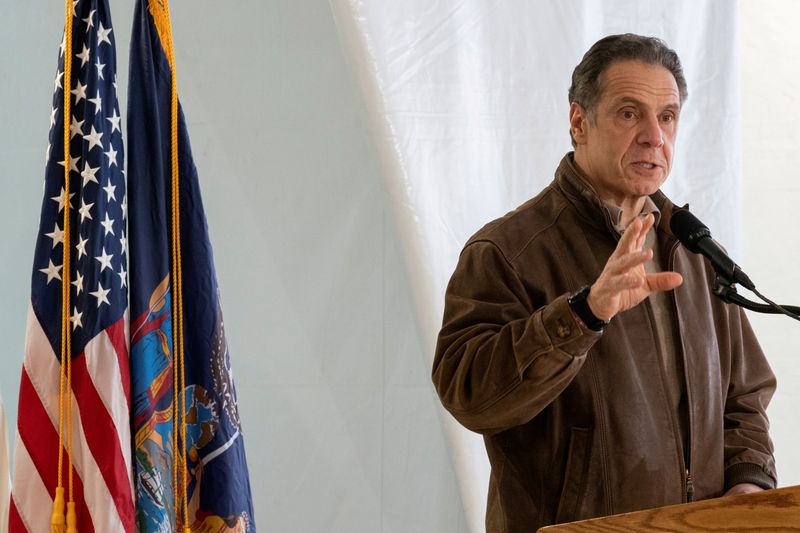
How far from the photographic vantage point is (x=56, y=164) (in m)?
1.87

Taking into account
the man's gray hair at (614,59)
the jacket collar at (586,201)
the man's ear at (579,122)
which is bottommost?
the jacket collar at (586,201)

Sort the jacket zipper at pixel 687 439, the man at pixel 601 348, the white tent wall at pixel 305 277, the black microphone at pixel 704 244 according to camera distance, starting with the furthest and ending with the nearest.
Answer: the white tent wall at pixel 305 277 < the jacket zipper at pixel 687 439 < the man at pixel 601 348 < the black microphone at pixel 704 244

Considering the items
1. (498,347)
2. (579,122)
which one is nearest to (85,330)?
(498,347)

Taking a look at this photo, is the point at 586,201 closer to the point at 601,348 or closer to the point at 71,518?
the point at 601,348

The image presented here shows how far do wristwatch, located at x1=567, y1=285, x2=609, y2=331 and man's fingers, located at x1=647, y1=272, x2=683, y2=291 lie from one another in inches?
3.6

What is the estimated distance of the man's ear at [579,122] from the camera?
2.10 meters

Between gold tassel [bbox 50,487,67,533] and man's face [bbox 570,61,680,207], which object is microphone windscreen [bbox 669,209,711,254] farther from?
gold tassel [bbox 50,487,67,533]

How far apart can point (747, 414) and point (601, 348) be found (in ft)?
1.38

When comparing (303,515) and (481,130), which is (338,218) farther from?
(303,515)

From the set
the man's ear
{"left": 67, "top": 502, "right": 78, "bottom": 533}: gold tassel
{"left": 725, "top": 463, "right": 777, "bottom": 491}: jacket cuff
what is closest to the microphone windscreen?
the man's ear

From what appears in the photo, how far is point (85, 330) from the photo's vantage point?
1831 mm

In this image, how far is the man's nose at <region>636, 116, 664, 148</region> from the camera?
2.01m

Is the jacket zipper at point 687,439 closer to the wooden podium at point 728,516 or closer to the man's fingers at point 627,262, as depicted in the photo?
the man's fingers at point 627,262

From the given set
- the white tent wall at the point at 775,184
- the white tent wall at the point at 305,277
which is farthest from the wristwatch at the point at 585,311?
the white tent wall at the point at 775,184
